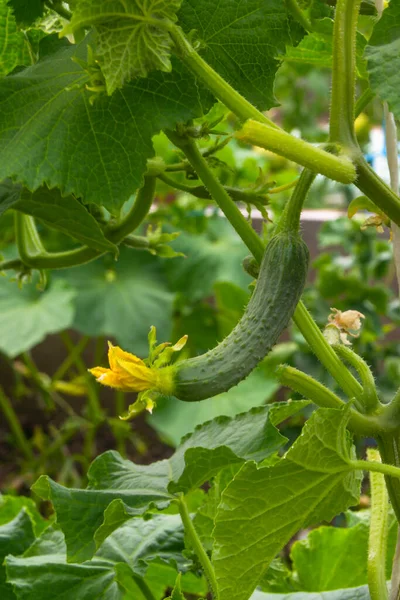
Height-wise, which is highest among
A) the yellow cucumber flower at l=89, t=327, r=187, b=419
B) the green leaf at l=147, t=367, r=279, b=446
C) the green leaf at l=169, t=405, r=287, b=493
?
the yellow cucumber flower at l=89, t=327, r=187, b=419

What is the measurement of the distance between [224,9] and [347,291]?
1.66m

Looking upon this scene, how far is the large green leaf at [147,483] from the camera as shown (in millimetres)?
567

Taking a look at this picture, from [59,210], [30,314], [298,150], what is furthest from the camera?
[30,314]

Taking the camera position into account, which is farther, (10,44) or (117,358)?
(10,44)

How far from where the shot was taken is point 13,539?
79 centimetres

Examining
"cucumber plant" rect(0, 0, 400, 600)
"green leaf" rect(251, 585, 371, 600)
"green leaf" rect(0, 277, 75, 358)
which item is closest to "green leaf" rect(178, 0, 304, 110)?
"cucumber plant" rect(0, 0, 400, 600)

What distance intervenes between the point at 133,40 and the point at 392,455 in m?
0.29

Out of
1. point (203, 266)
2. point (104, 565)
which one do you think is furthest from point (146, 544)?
point (203, 266)

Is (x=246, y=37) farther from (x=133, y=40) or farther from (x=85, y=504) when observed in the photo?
(x=85, y=504)

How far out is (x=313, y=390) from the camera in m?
0.52

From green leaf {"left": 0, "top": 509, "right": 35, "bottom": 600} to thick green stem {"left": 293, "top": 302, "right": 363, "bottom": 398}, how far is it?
40 centimetres

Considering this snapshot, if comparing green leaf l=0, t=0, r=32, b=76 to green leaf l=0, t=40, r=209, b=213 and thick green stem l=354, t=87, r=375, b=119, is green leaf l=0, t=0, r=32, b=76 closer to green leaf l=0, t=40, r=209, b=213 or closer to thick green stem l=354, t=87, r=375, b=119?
green leaf l=0, t=40, r=209, b=213

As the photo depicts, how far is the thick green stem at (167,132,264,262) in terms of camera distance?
0.53 m

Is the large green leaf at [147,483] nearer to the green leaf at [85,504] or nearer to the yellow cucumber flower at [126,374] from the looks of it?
the green leaf at [85,504]
